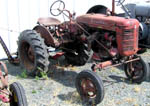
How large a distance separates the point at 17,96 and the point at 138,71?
8.70 feet

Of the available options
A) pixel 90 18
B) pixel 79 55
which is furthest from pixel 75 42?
pixel 90 18

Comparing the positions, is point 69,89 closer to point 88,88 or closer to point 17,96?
point 88,88

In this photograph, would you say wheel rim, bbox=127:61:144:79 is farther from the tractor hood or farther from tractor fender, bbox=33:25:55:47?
tractor fender, bbox=33:25:55:47

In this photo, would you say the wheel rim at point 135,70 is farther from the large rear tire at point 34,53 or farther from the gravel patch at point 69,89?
the large rear tire at point 34,53

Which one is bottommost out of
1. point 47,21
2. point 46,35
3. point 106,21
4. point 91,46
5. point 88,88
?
point 88,88

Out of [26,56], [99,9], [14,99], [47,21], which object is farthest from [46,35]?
[14,99]

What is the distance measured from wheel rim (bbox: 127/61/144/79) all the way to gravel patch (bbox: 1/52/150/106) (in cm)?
16

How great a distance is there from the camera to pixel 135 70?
5.17m

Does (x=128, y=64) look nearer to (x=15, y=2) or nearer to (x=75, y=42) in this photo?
(x=75, y=42)

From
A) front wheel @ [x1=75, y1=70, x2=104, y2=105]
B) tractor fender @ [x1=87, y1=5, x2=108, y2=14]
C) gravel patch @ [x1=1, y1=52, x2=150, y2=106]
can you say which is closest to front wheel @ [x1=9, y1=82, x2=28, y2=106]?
gravel patch @ [x1=1, y1=52, x2=150, y2=106]

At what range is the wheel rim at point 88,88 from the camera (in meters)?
4.30

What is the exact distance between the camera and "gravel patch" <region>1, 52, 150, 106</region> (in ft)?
14.2

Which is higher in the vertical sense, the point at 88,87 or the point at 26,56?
the point at 26,56

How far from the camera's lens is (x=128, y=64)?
521cm
